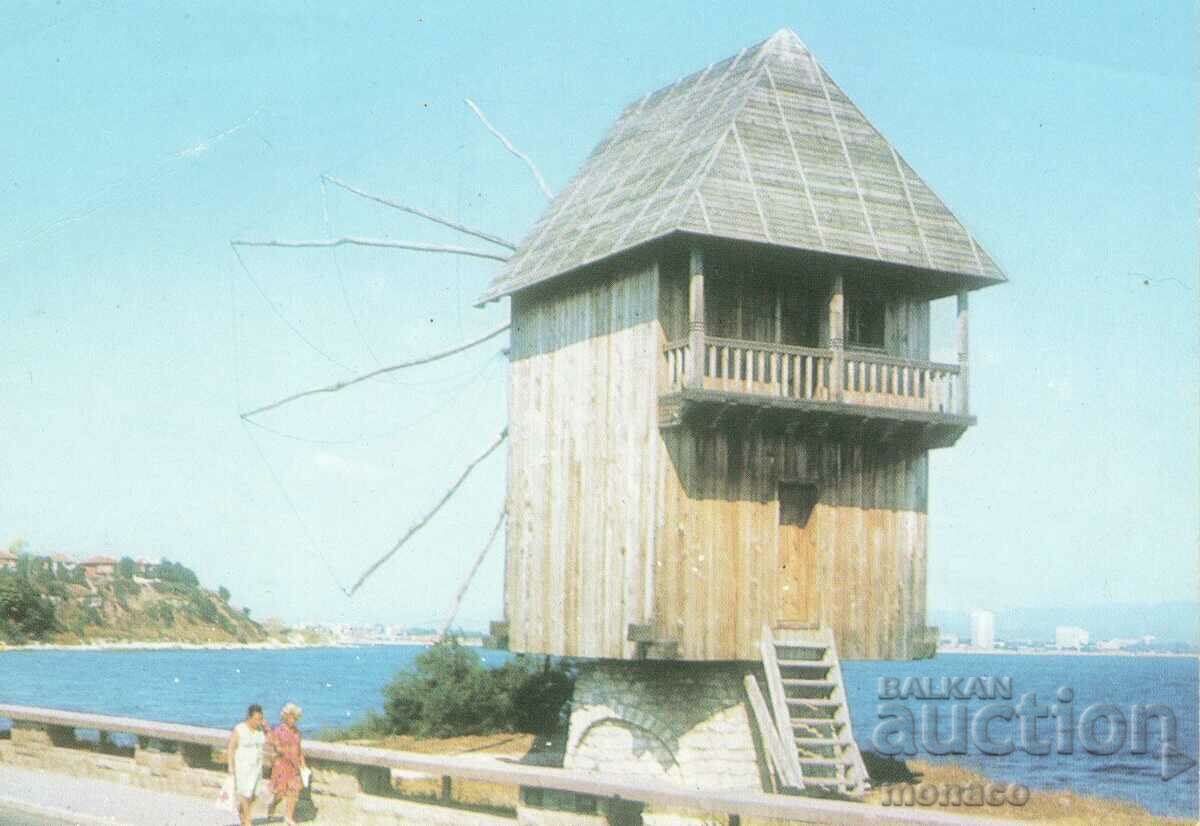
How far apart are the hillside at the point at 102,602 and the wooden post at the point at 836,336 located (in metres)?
96.7

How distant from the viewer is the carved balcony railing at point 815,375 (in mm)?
20391

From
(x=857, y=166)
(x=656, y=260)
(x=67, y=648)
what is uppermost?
(x=857, y=166)

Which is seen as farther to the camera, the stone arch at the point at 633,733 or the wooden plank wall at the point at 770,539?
the stone arch at the point at 633,733

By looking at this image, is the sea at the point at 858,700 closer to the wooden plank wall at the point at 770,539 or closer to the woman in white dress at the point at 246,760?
the wooden plank wall at the point at 770,539

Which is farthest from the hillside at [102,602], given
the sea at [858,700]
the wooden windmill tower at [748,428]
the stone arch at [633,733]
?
the wooden windmill tower at [748,428]

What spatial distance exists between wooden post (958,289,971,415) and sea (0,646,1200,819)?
3.75 metres

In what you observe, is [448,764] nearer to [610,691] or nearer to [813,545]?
[610,691]

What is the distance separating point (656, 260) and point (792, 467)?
331cm

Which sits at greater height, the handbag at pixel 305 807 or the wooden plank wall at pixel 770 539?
the wooden plank wall at pixel 770 539

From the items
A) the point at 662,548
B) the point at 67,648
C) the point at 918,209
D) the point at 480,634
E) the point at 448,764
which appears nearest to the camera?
the point at 448,764

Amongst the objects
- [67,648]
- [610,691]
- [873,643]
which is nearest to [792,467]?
[873,643]

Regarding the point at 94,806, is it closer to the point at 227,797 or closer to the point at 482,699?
the point at 227,797

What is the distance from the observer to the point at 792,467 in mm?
21375

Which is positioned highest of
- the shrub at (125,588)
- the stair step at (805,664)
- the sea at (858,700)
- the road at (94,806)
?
the shrub at (125,588)
